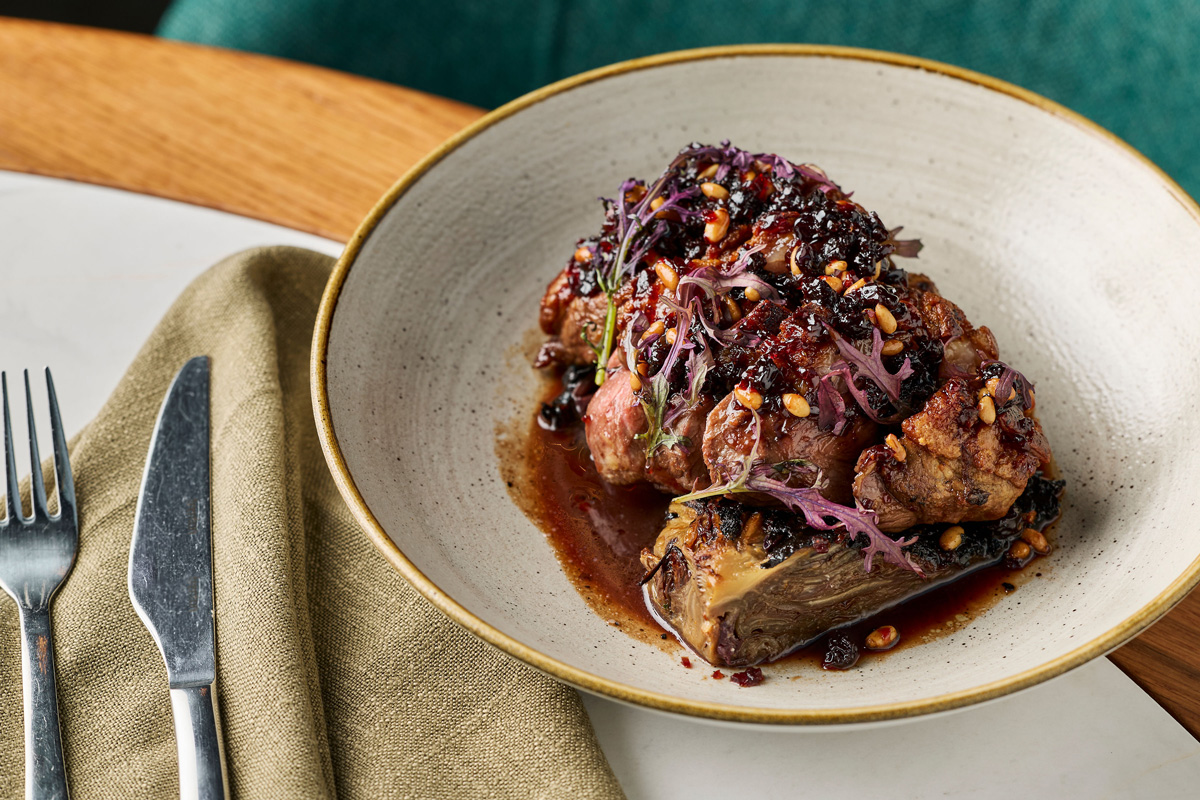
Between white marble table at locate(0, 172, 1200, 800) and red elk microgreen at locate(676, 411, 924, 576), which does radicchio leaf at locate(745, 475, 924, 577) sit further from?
white marble table at locate(0, 172, 1200, 800)

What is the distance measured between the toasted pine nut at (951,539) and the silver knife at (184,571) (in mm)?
1734

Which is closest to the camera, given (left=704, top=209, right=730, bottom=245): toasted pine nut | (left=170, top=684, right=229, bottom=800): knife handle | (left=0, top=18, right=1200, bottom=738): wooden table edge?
(left=170, top=684, right=229, bottom=800): knife handle

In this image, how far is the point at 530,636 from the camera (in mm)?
2168

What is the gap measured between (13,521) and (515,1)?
11.5 ft

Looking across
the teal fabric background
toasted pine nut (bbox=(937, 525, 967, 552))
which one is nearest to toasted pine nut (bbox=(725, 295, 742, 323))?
toasted pine nut (bbox=(937, 525, 967, 552))

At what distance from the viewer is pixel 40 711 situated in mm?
2174

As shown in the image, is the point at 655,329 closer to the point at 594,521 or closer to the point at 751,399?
the point at 751,399

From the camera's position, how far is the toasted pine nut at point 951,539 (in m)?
2.43

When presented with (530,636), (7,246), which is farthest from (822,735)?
(7,246)

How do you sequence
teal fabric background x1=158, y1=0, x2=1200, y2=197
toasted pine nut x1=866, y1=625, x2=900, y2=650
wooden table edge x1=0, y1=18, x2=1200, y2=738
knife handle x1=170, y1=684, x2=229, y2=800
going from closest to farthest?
1. knife handle x1=170, y1=684, x2=229, y2=800
2. toasted pine nut x1=866, y1=625, x2=900, y2=650
3. wooden table edge x1=0, y1=18, x2=1200, y2=738
4. teal fabric background x1=158, y1=0, x2=1200, y2=197

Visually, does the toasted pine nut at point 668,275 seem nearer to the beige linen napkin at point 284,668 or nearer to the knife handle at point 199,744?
the beige linen napkin at point 284,668

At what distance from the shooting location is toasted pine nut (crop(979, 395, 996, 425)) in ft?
7.34

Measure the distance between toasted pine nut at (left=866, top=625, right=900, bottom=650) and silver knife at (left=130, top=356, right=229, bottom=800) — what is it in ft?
4.86

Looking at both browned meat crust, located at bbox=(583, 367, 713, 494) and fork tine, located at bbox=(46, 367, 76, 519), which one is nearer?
browned meat crust, located at bbox=(583, 367, 713, 494)
